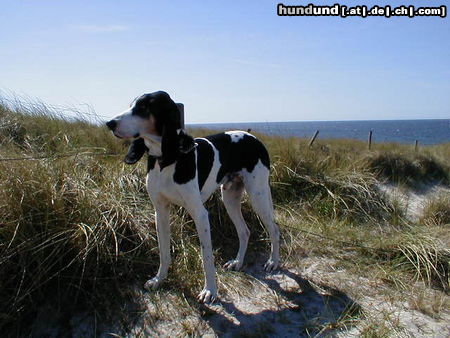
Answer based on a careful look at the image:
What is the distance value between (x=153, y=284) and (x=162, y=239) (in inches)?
15.1

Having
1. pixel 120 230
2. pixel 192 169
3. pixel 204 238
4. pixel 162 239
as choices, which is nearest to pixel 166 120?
pixel 192 169

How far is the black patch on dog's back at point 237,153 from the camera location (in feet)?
11.5

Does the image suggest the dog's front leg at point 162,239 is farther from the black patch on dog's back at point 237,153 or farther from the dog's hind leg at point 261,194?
the dog's hind leg at point 261,194

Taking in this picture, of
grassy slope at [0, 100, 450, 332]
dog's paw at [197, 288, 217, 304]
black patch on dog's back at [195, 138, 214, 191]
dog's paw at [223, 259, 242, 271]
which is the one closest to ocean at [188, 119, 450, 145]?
grassy slope at [0, 100, 450, 332]

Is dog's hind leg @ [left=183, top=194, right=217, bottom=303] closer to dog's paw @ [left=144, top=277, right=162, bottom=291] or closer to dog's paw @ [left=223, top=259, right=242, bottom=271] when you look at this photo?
dog's paw @ [left=144, top=277, right=162, bottom=291]

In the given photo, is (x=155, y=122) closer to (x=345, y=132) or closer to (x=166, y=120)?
(x=166, y=120)

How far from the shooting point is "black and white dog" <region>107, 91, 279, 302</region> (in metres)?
2.68

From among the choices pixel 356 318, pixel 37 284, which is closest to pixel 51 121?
pixel 37 284

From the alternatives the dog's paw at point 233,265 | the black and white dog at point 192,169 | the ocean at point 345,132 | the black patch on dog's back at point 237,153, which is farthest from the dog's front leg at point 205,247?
the ocean at point 345,132

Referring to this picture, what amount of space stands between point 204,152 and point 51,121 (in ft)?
14.2

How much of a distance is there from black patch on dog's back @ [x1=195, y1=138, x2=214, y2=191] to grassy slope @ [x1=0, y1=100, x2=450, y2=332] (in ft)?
3.03

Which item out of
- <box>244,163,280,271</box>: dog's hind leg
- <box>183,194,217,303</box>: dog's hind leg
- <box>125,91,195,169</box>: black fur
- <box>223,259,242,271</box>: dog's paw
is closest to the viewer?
<box>125,91,195,169</box>: black fur

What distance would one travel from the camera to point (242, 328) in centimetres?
306

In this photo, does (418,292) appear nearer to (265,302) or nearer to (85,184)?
(265,302)
